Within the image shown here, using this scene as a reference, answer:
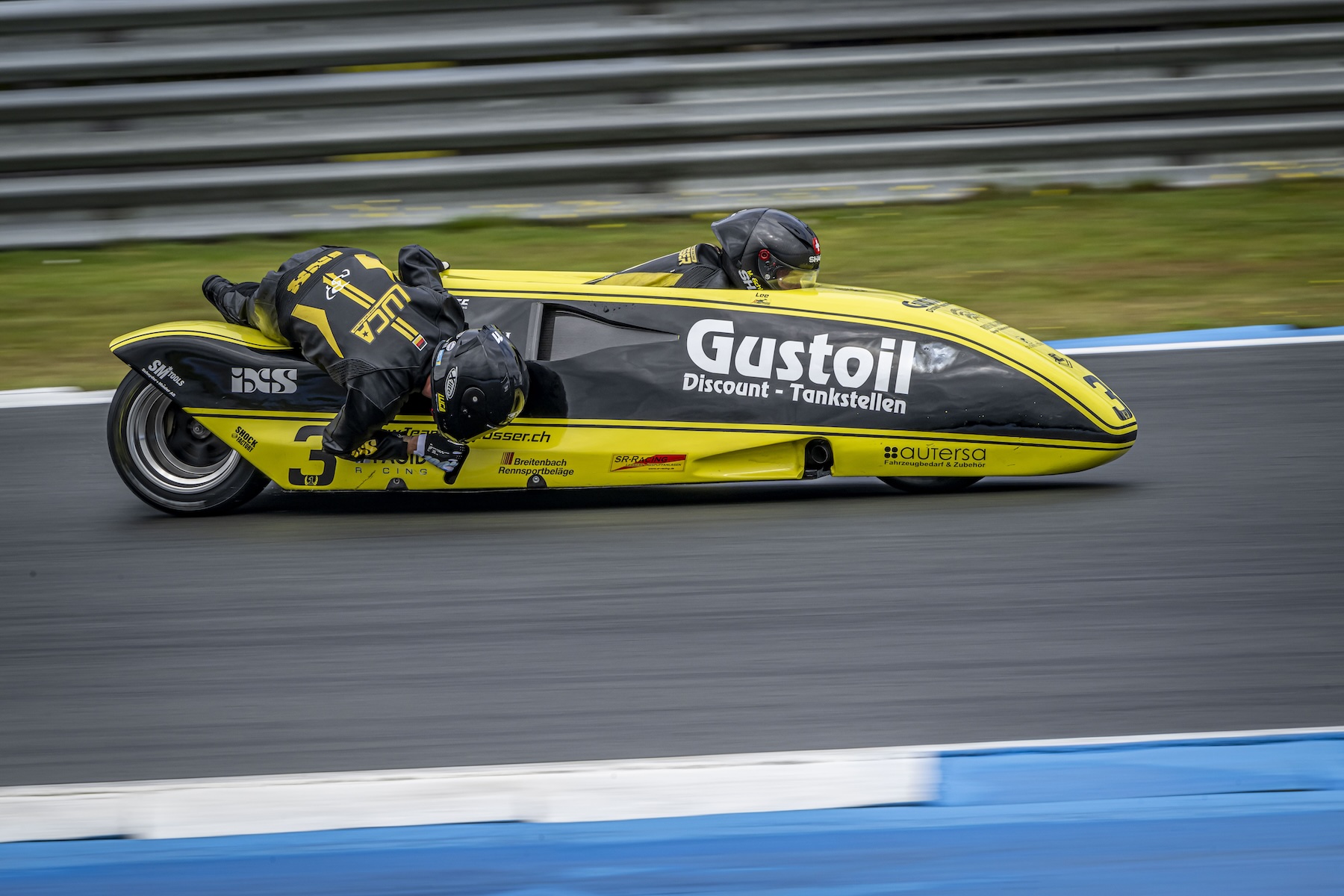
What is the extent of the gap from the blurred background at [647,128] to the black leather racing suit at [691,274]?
3.75 meters

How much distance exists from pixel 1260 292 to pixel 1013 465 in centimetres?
417

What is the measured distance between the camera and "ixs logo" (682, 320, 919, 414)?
4.81 m

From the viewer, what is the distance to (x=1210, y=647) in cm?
374

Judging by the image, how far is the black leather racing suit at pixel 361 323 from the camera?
4.77m

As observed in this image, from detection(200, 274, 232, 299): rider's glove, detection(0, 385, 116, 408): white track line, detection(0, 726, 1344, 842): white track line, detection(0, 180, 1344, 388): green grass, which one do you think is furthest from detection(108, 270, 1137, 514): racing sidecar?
detection(0, 180, 1344, 388): green grass

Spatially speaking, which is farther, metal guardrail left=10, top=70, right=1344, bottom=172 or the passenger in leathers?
metal guardrail left=10, top=70, right=1344, bottom=172

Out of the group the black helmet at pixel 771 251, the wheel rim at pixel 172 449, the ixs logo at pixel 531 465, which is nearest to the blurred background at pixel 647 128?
the black helmet at pixel 771 251

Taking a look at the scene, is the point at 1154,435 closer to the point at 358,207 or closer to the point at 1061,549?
the point at 1061,549

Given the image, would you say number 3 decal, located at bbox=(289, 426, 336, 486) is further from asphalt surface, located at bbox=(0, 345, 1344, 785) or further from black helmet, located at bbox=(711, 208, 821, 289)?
black helmet, located at bbox=(711, 208, 821, 289)

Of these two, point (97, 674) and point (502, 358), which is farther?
point (502, 358)

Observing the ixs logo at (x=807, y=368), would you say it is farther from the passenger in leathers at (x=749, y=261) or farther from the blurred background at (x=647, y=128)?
the blurred background at (x=647, y=128)

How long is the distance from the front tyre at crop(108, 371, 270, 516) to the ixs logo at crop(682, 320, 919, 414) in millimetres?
1737

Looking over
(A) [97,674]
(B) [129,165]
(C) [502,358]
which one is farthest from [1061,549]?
(B) [129,165]

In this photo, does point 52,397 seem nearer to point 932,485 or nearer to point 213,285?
point 213,285
